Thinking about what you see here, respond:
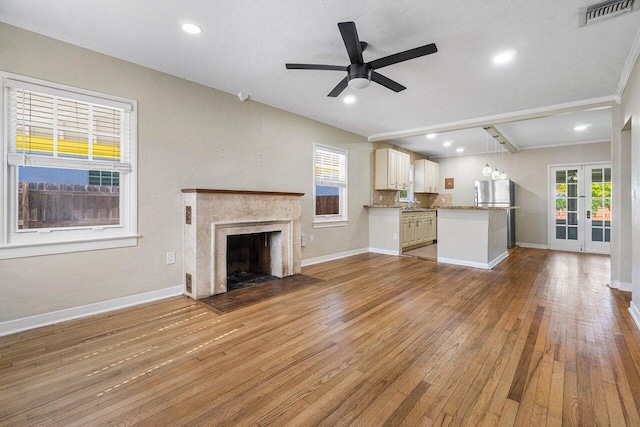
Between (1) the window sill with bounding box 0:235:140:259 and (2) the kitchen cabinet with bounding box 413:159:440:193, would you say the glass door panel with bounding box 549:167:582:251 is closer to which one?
(2) the kitchen cabinet with bounding box 413:159:440:193

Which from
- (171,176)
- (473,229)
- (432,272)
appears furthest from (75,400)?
(473,229)

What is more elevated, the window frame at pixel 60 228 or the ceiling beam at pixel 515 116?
the ceiling beam at pixel 515 116

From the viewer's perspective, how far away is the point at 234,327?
8.58ft

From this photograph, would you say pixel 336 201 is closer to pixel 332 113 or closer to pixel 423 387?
pixel 332 113

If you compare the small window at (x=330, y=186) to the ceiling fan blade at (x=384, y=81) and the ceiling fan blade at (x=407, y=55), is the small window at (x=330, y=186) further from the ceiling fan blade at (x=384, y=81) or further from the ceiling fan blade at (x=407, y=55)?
the ceiling fan blade at (x=407, y=55)

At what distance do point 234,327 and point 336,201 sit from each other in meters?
3.74

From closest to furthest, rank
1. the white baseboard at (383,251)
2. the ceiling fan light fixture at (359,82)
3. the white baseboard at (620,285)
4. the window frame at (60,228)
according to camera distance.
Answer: the window frame at (60,228) → the ceiling fan light fixture at (359,82) → the white baseboard at (620,285) → the white baseboard at (383,251)

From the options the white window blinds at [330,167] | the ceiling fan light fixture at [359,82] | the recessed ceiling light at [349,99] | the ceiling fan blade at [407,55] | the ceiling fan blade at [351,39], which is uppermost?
the recessed ceiling light at [349,99]

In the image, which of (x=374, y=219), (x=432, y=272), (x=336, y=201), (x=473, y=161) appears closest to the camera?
(x=432, y=272)

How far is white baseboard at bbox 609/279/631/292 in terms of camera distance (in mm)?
3690

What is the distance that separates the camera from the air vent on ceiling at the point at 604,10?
2.18m

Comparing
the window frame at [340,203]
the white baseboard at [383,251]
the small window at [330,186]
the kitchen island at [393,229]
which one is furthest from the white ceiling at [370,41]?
the white baseboard at [383,251]

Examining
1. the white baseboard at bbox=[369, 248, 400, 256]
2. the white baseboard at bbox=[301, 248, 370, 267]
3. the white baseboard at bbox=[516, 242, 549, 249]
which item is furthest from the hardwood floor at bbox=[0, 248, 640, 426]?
the white baseboard at bbox=[516, 242, 549, 249]

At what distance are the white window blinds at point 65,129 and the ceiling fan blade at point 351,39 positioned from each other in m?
2.41
